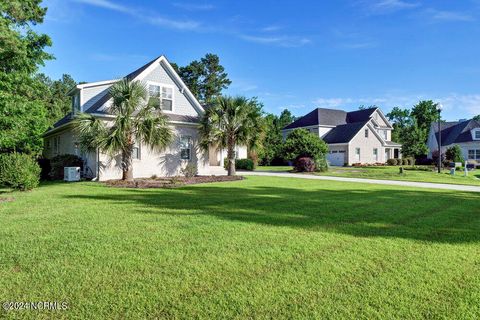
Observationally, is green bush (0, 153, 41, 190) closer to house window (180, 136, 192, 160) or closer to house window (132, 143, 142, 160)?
house window (132, 143, 142, 160)

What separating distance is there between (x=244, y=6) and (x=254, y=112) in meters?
6.38

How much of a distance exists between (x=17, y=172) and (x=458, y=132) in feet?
177

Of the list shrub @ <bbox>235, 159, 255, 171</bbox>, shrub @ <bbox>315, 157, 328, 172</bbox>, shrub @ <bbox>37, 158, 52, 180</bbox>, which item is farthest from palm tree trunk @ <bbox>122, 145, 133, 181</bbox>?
shrub @ <bbox>315, 157, 328, 172</bbox>

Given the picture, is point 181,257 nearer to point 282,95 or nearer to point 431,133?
point 282,95

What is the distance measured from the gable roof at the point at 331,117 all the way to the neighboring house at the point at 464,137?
12730mm

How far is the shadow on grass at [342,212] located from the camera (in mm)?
5871

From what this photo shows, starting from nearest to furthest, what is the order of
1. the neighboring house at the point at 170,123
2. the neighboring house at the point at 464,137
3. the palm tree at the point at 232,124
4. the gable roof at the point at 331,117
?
1. the neighboring house at the point at 170,123
2. the palm tree at the point at 232,124
3. the neighboring house at the point at 464,137
4. the gable roof at the point at 331,117

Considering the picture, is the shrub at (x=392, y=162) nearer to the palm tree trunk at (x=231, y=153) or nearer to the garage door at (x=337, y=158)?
the garage door at (x=337, y=158)

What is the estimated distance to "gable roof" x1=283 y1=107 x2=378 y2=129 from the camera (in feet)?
140

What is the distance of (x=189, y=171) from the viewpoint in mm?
17969

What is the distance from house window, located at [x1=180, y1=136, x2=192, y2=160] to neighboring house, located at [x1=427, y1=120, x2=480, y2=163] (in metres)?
41.6

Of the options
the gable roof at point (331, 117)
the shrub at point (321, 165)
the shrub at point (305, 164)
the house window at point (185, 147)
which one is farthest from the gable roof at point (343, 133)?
the house window at point (185, 147)

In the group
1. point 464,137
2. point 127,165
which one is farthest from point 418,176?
point 464,137

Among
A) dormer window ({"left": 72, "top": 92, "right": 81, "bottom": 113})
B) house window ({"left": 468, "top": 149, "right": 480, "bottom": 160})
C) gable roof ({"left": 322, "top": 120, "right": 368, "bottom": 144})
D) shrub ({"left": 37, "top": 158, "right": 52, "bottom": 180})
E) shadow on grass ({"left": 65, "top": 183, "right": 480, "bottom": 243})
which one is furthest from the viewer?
house window ({"left": 468, "top": 149, "right": 480, "bottom": 160})
